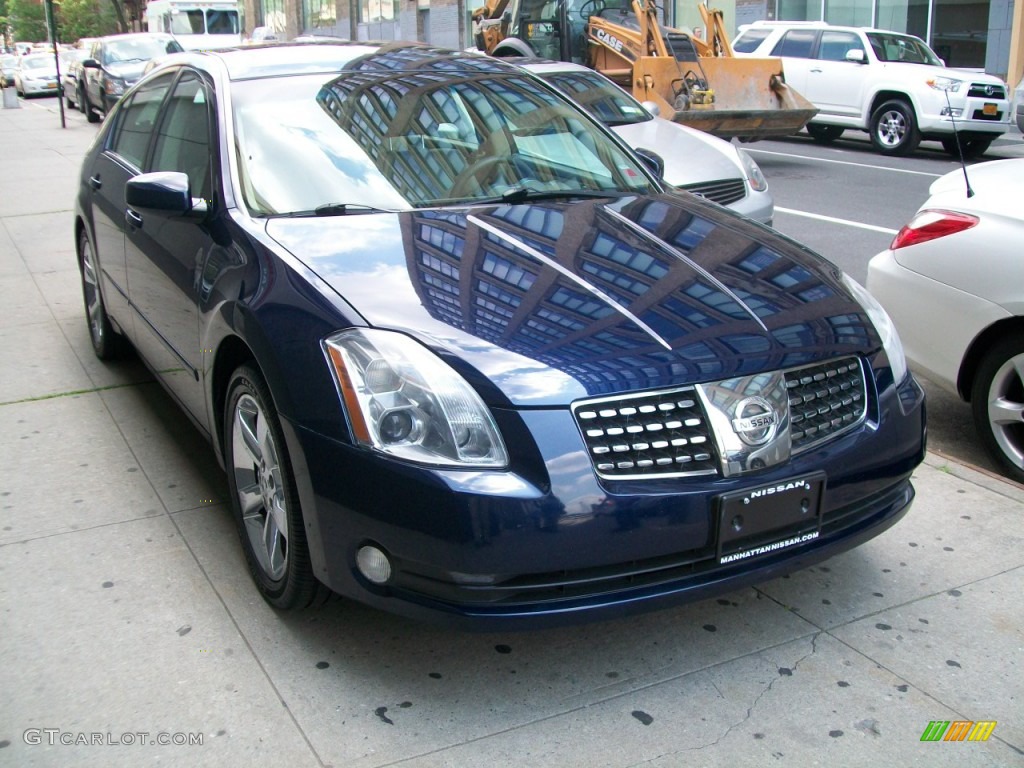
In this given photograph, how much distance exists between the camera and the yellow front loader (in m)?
13.9

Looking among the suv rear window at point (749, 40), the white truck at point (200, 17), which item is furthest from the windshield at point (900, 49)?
the white truck at point (200, 17)

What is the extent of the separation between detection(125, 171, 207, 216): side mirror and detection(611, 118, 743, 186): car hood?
14.9 ft

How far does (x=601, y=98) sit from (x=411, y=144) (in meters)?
5.39

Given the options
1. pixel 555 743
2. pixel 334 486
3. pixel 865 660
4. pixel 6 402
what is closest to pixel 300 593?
pixel 334 486

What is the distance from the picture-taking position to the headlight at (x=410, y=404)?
9.20 feet

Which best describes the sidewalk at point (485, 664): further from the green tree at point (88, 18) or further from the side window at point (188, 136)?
the green tree at point (88, 18)

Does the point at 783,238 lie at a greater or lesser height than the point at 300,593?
greater

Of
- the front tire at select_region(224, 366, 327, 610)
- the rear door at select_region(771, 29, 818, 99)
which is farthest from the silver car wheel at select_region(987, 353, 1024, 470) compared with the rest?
the rear door at select_region(771, 29, 818, 99)

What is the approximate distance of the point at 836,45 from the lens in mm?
17812

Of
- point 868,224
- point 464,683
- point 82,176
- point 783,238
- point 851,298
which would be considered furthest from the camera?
point 868,224

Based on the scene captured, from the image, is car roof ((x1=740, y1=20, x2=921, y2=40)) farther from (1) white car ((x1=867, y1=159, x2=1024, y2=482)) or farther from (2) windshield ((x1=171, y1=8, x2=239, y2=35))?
(2) windshield ((x1=171, y1=8, x2=239, y2=35))

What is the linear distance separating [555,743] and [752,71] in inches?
523

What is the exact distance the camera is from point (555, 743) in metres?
2.85

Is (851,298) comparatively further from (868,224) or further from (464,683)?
(868,224)
